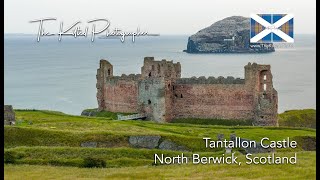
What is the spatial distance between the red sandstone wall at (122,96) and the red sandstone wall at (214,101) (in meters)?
5.37

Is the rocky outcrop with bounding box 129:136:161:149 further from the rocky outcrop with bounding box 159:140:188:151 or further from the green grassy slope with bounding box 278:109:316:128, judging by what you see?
the green grassy slope with bounding box 278:109:316:128

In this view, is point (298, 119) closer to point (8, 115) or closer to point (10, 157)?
point (8, 115)

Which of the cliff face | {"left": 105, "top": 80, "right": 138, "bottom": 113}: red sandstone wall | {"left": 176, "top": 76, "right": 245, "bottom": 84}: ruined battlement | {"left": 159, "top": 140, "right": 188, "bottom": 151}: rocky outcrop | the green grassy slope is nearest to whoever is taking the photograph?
{"left": 159, "top": 140, "right": 188, "bottom": 151}: rocky outcrop

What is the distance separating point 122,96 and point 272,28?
40937 millimetres

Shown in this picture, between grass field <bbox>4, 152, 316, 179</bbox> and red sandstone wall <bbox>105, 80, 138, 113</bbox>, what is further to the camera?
red sandstone wall <bbox>105, 80, 138, 113</bbox>

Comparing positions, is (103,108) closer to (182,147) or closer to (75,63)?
(182,147)

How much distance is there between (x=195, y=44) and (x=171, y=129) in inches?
1651

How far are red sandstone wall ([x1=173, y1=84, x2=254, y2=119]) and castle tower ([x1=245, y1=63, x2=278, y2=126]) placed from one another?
0.81m

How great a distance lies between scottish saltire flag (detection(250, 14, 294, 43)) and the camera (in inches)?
1435

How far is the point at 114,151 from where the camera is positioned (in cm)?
4309

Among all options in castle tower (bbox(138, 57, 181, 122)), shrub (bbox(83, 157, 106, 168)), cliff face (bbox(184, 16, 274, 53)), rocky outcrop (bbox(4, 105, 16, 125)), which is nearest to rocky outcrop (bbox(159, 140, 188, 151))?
shrub (bbox(83, 157, 106, 168))

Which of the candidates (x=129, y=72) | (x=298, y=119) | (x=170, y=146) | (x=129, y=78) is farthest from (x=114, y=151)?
(x=129, y=72)

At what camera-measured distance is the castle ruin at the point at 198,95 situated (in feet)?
225

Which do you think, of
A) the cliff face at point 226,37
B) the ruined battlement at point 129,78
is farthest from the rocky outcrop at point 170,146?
the ruined battlement at point 129,78
